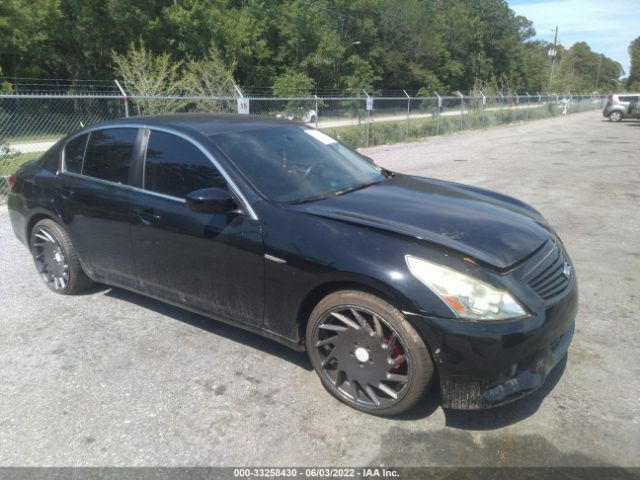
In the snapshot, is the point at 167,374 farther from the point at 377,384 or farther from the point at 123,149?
the point at 123,149

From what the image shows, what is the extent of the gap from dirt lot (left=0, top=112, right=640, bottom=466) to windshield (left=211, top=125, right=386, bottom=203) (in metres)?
1.16

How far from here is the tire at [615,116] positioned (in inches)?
1184

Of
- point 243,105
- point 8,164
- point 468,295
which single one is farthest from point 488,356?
point 243,105

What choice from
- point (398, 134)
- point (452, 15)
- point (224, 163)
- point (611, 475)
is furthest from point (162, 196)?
point (452, 15)

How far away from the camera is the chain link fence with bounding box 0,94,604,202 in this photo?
11.7m

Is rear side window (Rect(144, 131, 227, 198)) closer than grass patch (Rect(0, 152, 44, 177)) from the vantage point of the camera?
Yes

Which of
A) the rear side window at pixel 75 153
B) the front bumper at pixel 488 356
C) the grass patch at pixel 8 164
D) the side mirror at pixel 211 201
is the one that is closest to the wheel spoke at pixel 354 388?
the front bumper at pixel 488 356

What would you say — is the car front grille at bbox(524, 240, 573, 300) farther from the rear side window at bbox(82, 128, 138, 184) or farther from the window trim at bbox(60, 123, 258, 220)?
the rear side window at bbox(82, 128, 138, 184)

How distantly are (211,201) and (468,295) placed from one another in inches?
62.3

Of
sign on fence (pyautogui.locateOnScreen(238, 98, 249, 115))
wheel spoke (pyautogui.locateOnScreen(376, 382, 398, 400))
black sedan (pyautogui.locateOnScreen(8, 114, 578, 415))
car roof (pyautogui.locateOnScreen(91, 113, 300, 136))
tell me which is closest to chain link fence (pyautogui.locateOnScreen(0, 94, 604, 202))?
sign on fence (pyautogui.locateOnScreen(238, 98, 249, 115))

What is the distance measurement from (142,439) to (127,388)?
54 centimetres

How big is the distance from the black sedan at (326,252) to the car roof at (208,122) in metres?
0.02

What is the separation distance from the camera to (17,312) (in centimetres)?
421

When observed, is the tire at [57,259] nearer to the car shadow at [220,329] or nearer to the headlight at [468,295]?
the car shadow at [220,329]
